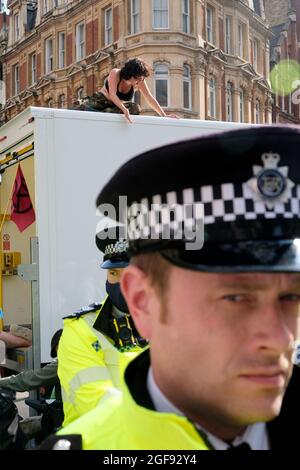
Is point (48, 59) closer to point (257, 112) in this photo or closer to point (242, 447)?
point (257, 112)

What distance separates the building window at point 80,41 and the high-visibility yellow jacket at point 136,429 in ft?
98.5

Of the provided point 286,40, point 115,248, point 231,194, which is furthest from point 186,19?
point 231,194

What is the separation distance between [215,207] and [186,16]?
26.8 meters

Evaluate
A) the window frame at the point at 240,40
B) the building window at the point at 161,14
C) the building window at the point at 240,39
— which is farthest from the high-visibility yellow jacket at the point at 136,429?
the building window at the point at 240,39

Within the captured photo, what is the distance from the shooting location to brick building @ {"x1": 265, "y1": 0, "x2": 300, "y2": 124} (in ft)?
119

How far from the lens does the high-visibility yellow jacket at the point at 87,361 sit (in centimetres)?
230

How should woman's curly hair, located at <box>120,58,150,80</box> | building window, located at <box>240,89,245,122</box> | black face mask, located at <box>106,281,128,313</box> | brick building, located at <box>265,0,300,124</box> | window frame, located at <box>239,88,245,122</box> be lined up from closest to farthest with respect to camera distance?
1. black face mask, located at <box>106,281,128,313</box>
2. woman's curly hair, located at <box>120,58,150,80</box>
3. window frame, located at <box>239,88,245,122</box>
4. building window, located at <box>240,89,245,122</box>
5. brick building, located at <box>265,0,300,124</box>

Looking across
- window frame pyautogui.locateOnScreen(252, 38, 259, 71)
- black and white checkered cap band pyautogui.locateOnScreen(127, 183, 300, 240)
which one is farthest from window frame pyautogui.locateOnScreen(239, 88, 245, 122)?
black and white checkered cap band pyautogui.locateOnScreen(127, 183, 300, 240)

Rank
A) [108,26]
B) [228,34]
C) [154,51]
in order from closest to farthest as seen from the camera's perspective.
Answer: [154,51], [108,26], [228,34]

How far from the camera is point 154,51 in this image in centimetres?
2505

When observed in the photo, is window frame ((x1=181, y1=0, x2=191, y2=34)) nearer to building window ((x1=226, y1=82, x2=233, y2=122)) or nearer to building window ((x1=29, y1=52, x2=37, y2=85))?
building window ((x1=226, y1=82, x2=233, y2=122))

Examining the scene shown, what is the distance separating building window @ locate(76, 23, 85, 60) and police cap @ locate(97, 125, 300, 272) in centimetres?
2994

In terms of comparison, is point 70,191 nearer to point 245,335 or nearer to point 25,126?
point 25,126
